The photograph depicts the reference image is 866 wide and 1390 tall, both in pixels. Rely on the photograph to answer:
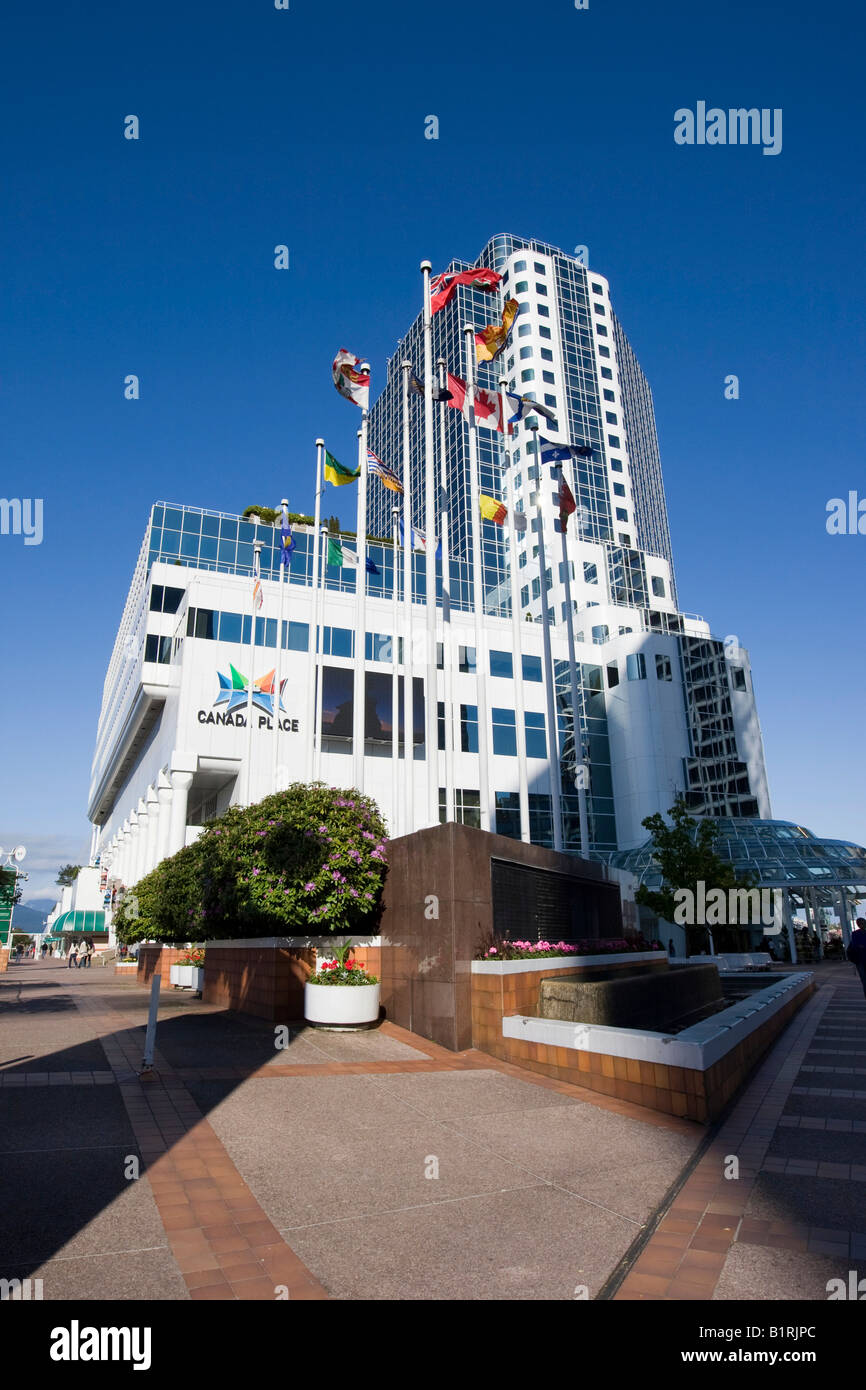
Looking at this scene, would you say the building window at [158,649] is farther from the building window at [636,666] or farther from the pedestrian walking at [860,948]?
the pedestrian walking at [860,948]

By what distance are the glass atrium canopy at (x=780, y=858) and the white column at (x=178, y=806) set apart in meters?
23.0

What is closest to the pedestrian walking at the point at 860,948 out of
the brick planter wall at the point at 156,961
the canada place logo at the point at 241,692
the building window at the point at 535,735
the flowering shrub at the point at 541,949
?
the flowering shrub at the point at 541,949

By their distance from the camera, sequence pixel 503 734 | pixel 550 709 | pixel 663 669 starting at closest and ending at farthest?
pixel 550 709
pixel 503 734
pixel 663 669

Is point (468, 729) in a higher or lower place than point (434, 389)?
lower

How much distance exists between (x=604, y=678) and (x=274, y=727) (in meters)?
23.6

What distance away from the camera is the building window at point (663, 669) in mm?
50062

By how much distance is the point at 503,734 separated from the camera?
44281 mm

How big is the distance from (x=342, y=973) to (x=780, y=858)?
33.1m

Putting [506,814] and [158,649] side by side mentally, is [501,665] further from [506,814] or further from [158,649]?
[158,649]

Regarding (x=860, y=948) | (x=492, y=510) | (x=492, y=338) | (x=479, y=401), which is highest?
(x=492, y=338)

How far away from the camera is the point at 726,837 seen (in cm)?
4191

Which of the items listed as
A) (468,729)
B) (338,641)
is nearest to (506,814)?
(468,729)
